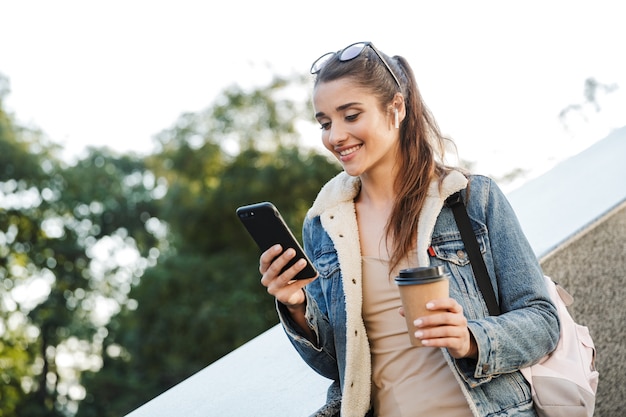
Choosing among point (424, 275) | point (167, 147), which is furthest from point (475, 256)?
point (167, 147)

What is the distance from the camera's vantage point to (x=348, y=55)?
2.09 meters

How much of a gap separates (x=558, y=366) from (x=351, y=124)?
78cm

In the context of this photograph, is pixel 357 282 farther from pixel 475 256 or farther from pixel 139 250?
pixel 139 250

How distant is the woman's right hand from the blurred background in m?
13.1

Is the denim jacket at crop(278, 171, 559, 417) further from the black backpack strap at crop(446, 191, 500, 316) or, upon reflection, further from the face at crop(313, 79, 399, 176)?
the face at crop(313, 79, 399, 176)

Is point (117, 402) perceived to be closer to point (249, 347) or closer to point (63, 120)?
point (63, 120)

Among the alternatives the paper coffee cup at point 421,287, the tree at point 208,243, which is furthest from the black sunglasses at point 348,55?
the tree at point 208,243

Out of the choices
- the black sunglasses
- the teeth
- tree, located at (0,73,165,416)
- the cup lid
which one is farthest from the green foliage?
the cup lid

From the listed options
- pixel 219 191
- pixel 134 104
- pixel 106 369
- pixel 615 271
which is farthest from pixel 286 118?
pixel 615 271

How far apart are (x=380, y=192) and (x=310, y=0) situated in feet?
68.3

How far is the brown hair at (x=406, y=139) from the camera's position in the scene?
1965 millimetres

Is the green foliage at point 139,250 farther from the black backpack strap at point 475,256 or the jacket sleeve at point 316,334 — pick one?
the black backpack strap at point 475,256

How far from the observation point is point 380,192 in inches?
83.3

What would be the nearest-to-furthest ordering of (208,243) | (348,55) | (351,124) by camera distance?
(351,124)
(348,55)
(208,243)
